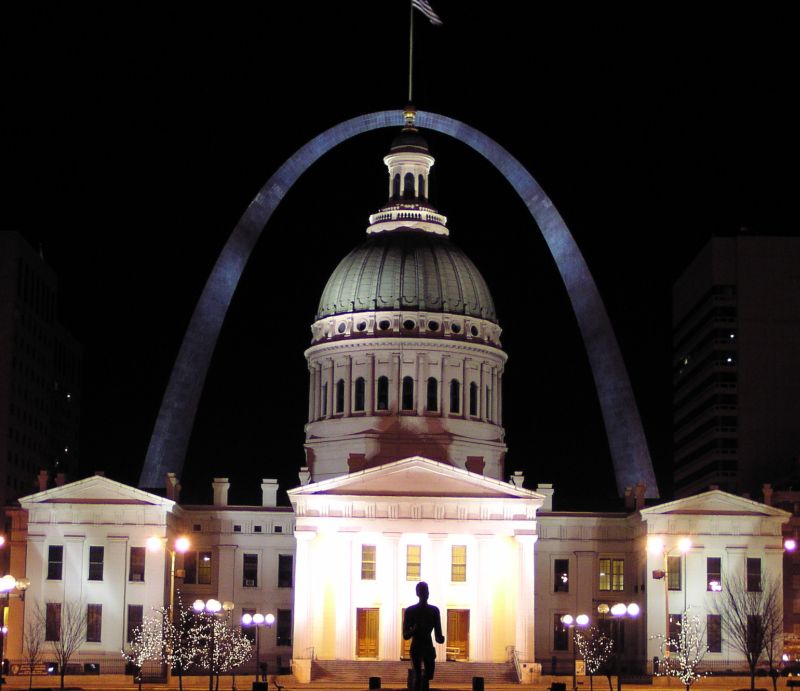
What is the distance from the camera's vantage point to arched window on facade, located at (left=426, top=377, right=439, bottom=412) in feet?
433

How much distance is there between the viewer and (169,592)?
379 feet

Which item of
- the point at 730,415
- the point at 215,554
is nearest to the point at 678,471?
the point at 730,415

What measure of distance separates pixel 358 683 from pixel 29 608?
72.3ft

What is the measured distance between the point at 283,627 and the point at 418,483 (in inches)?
573

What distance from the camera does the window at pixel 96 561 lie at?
115m

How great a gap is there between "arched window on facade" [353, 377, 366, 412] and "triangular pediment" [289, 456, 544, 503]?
18.6m

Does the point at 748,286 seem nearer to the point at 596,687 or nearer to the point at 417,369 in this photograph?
the point at 417,369

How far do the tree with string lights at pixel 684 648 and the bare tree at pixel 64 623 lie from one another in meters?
33.6

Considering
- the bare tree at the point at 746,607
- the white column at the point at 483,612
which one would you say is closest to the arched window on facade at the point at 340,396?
the white column at the point at 483,612

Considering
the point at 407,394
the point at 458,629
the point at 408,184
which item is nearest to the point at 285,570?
the point at 458,629

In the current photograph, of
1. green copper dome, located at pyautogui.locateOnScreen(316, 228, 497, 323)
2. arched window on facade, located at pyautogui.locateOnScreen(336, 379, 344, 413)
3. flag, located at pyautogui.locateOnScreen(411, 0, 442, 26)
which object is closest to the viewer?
flag, located at pyautogui.locateOnScreen(411, 0, 442, 26)

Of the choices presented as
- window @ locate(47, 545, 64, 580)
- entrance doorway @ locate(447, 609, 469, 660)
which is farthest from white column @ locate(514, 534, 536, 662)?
window @ locate(47, 545, 64, 580)

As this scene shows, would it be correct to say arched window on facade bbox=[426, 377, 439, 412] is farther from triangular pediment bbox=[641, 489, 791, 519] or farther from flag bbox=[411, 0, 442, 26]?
flag bbox=[411, 0, 442, 26]

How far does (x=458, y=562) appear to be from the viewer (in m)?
115
